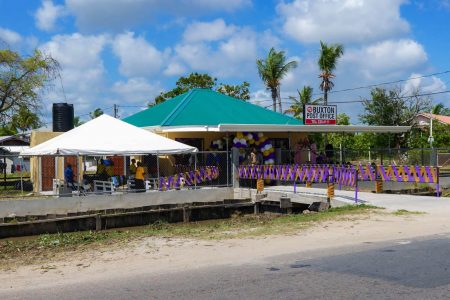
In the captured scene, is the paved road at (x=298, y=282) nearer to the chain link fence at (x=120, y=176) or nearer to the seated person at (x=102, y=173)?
the chain link fence at (x=120, y=176)

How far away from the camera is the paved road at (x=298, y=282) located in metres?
7.05

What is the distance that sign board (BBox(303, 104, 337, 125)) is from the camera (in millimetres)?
29734

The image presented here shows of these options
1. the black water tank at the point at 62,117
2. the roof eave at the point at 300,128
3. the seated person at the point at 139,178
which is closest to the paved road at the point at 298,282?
the seated person at the point at 139,178

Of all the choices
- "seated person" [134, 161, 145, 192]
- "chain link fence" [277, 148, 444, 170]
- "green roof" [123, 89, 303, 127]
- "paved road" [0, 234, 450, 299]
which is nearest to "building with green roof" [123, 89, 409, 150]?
"green roof" [123, 89, 303, 127]

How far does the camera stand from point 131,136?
21.9 metres

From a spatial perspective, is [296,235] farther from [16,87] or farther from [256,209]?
[16,87]

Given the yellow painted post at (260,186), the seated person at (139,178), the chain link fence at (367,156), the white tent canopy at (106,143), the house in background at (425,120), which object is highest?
the house in background at (425,120)

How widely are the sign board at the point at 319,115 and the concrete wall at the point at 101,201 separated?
773 centimetres

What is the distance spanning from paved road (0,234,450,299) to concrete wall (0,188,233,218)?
12140 millimetres

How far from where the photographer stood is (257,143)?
92.0ft

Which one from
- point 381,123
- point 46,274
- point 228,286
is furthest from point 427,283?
point 381,123

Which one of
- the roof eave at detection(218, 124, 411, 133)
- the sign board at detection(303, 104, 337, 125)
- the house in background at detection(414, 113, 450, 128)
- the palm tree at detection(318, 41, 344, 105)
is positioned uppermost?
the palm tree at detection(318, 41, 344, 105)

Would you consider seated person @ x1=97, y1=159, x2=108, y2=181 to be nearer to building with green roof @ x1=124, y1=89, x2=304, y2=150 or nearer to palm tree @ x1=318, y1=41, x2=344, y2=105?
building with green roof @ x1=124, y1=89, x2=304, y2=150

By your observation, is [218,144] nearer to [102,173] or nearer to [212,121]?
[212,121]
